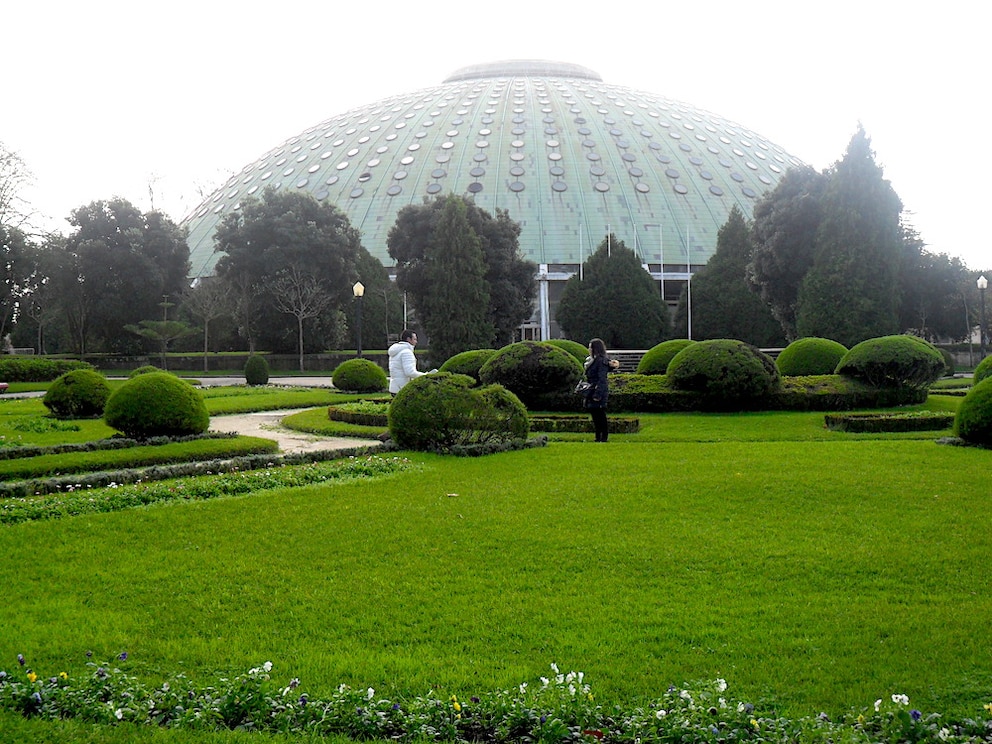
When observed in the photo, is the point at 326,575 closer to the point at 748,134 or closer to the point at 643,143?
the point at 643,143

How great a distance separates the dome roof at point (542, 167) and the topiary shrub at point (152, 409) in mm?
43417

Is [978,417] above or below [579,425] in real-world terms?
above

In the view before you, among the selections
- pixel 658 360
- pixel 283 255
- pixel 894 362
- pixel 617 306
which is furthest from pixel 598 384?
pixel 617 306

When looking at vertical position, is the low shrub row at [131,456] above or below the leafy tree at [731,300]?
below

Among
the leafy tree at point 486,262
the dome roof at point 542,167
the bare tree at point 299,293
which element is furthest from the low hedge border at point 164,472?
the dome roof at point 542,167

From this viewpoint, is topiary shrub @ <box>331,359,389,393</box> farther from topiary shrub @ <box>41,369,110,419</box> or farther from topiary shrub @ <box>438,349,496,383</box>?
topiary shrub @ <box>41,369,110,419</box>

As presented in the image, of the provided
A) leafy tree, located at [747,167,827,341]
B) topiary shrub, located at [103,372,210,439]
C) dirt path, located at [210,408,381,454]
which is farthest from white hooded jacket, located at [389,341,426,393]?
leafy tree, located at [747,167,827,341]

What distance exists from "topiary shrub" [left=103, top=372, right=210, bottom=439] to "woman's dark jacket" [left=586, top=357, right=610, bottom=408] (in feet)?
18.9

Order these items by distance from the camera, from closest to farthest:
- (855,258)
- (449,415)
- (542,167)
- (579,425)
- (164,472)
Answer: (164,472), (449,415), (579,425), (855,258), (542,167)

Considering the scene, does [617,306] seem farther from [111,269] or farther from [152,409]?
[152,409]

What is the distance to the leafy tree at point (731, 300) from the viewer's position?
48.0 meters

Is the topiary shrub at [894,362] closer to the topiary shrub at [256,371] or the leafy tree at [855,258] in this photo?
the leafy tree at [855,258]

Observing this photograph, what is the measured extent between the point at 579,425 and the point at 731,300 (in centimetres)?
3564

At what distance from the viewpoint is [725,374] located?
17.7 m
